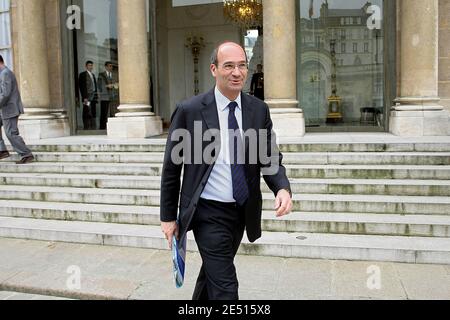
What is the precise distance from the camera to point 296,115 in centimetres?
921

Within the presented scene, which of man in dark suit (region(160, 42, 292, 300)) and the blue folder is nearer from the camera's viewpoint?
man in dark suit (region(160, 42, 292, 300))

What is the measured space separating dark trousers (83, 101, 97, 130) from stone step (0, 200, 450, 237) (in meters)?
5.89

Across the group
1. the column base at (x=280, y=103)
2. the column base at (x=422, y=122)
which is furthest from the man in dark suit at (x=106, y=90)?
the column base at (x=422, y=122)

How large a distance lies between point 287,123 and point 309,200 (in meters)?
3.44

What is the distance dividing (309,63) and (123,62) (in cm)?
432

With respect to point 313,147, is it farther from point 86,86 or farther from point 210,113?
point 86,86

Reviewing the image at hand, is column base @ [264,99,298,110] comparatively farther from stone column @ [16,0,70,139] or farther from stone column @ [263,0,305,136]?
stone column @ [16,0,70,139]

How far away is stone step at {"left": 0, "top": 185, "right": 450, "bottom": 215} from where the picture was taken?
18.5 ft

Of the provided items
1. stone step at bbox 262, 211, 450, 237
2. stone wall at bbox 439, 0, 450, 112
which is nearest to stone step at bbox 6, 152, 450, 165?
stone step at bbox 262, 211, 450, 237

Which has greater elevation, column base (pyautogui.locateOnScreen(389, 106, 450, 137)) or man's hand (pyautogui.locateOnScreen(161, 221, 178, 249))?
column base (pyautogui.locateOnScreen(389, 106, 450, 137))

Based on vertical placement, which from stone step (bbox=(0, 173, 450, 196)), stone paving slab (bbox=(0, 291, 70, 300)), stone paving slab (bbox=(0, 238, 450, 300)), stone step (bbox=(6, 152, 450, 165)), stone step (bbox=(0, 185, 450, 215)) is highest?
stone step (bbox=(6, 152, 450, 165))

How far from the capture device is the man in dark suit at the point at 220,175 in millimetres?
2697

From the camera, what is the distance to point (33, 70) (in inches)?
430

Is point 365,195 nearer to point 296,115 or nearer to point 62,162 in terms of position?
point 296,115
